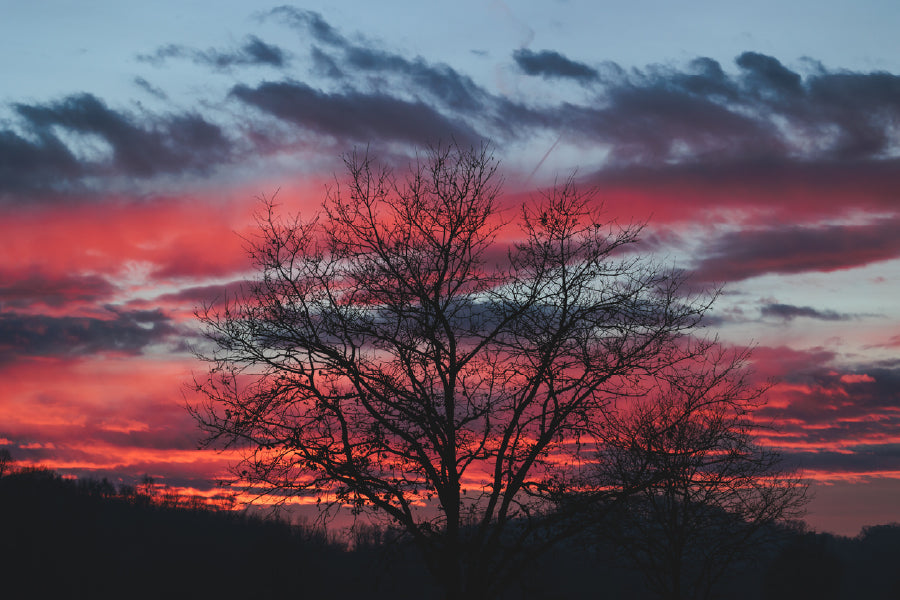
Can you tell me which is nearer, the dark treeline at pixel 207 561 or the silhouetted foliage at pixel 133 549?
the dark treeline at pixel 207 561

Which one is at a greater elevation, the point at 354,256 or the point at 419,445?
the point at 354,256

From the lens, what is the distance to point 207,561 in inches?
4112

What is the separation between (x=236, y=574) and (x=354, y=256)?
94834mm

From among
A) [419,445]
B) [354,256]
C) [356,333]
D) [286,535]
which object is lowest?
[286,535]

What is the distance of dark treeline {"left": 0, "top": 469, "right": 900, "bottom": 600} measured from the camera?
8519cm

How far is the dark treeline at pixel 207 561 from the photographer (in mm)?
85188

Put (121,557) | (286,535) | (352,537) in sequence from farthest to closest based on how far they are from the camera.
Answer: (121,557)
(286,535)
(352,537)

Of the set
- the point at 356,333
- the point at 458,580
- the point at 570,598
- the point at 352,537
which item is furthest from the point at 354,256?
the point at 570,598

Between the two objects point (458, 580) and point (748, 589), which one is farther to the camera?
point (748, 589)

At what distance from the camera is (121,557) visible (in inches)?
4434

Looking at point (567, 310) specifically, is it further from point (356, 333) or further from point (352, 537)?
point (352, 537)

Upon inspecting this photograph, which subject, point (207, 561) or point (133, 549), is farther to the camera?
point (133, 549)

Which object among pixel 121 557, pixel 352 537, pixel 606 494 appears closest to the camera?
pixel 352 537

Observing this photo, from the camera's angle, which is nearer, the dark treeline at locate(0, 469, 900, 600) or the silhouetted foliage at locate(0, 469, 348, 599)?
the dark treeline at locate(0, 469, 900, 600)
